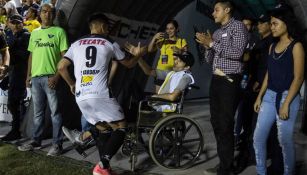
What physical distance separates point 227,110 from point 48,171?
7.27 ft

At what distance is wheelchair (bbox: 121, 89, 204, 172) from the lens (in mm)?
5086

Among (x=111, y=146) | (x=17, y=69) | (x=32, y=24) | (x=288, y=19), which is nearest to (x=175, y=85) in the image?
(x=111, y=146)

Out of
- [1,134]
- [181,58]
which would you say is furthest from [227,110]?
[1,134]

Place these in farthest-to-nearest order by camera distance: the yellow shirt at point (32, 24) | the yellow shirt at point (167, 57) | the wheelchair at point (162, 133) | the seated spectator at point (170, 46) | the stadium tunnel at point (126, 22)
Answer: the yellow shirt at point (32, 24), the yellow shirt at point (167, 57), the seated spectator at point (170, 46), the stadium tunnel at point (126, 22), the wheelchair at point (162, 133)

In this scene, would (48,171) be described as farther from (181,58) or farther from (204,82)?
(204,82)

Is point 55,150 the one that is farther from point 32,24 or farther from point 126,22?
point 32,24

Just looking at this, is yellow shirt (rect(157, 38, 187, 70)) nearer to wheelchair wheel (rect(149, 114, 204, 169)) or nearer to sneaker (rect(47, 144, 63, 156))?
wheelchair wheel (rect(149, 114, 204, 169))

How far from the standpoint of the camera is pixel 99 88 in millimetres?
4738

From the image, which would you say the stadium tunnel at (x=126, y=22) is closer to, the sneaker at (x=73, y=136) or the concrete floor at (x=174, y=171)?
the concrete floor at (x=174, y=171)

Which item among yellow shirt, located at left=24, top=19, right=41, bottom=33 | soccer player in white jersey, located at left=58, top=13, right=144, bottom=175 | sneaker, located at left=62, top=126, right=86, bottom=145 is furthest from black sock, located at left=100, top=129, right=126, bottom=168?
yellow shirt, located at left=24, top=19, right=41, bottom=33

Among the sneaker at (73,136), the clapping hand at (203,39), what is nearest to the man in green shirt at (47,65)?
the sneaker at (73,136)

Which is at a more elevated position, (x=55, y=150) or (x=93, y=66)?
(x=93, y=66)

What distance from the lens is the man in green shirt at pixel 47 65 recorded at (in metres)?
5.97

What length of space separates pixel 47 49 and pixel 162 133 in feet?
6.63
